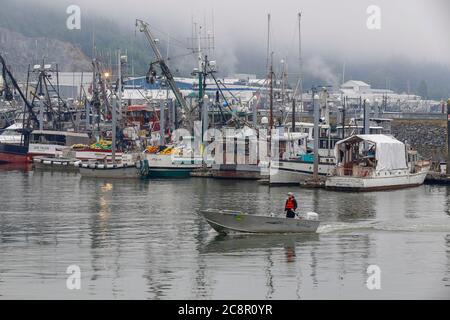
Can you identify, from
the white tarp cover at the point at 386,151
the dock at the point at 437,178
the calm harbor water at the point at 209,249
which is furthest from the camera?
the dock at the point at 437,178

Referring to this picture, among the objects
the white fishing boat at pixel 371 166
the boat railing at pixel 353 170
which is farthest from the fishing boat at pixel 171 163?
the boat railing at pixel 353 170

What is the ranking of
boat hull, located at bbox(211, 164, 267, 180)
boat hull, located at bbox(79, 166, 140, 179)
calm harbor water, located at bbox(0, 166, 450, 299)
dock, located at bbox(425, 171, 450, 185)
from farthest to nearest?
boat hull, located at bbox(79, 166, 140, 179), boat hull, located at bbox(211, 164, 267, 180), dock, located at bbox(425, 171, 450, 185), calm harbor water, located at bbox(0, 166, 450, 299)

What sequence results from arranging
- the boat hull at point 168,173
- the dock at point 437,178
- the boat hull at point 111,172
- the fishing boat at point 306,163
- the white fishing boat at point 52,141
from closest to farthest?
1. the fishing boat at point 306,163
2. the dock at point 437,178
3. the boat hull at point 111,172
4. the boat hull at point 168,173
5. the white fishing boat at point 52,141

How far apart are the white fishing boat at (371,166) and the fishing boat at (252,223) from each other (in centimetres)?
2342

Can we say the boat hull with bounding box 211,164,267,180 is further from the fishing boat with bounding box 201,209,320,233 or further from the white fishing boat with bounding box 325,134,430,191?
the fishing boat with bounding box 201,209,320,233

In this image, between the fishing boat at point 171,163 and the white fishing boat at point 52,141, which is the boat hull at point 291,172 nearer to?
the fishing boat at point 171,163

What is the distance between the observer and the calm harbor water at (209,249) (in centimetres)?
3316

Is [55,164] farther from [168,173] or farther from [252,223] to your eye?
[252,223]

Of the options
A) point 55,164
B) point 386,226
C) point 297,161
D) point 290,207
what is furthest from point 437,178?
point 290,207

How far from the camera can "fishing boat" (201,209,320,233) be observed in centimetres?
4297

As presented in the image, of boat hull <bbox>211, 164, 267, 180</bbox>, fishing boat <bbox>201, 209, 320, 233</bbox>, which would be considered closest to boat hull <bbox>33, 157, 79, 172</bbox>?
boat hull <bbox>211, 164, 267, 180</bbox>

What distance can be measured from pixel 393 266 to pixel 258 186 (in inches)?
1346

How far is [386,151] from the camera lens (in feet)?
224
